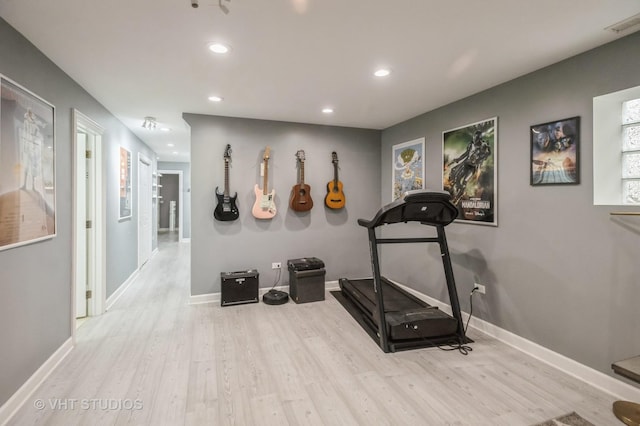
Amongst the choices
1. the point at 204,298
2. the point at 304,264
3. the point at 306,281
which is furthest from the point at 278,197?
the point at 204,298

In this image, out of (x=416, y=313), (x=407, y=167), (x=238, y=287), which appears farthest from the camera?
(x=407, y=167)

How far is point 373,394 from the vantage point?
6.84 ft

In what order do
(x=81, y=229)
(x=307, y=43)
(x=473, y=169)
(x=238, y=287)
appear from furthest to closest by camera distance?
(x=238, y=287) < (x=81, y=229) < (x=473, y=169) < (x=307, y=43)

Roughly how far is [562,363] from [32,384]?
3.86m

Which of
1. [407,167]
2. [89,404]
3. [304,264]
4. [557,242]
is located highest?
[407,167]

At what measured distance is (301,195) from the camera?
13.9ft

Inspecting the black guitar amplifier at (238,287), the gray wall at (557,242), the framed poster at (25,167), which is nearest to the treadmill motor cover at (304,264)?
the black guitar amplifier at (238,287)

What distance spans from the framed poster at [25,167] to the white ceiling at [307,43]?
18.4 inches

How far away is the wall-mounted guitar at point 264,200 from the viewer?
4070 millimetres

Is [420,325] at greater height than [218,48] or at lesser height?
lesser

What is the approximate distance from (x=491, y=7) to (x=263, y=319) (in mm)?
3304

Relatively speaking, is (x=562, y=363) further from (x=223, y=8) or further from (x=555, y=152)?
(x=223, y=8)

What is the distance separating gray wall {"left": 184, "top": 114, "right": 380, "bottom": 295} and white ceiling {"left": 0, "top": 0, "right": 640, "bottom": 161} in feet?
2.74

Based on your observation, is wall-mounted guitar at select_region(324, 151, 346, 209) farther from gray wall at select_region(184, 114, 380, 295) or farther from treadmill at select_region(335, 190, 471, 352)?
treadmill at select_region(335, 190, 471, 352)
